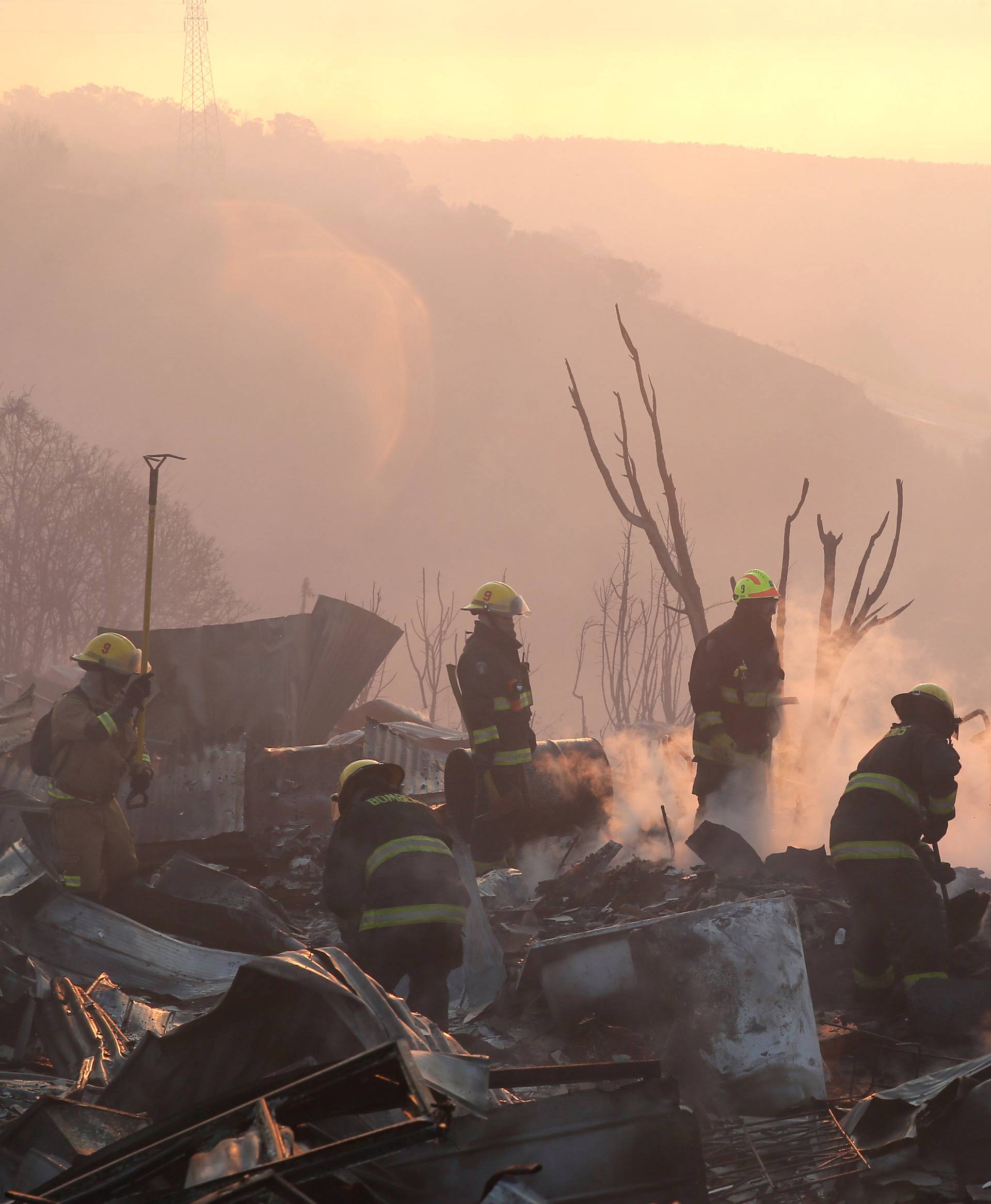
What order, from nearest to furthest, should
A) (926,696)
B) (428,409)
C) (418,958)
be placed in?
(418,958)
(926,696)
(428,409)

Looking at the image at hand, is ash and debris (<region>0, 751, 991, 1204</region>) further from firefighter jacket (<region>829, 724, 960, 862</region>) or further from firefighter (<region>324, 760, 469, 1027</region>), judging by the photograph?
firefighter jacket (<region>829, 724, 960, 862</region>)

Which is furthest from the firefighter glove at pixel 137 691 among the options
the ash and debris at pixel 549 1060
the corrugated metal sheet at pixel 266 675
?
the corrugated metal sheet at pixel 266 675

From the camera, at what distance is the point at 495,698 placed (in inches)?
301

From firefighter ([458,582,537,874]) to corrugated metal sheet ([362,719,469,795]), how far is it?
5.94ft

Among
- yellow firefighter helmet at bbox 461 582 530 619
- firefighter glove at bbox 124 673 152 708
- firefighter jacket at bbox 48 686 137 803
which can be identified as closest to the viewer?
firefighter jacket at bbox 48 686 137 803

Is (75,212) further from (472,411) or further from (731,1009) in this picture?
(731,1009)

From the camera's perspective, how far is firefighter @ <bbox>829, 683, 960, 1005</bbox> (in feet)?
17.5

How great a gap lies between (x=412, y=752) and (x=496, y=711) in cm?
231

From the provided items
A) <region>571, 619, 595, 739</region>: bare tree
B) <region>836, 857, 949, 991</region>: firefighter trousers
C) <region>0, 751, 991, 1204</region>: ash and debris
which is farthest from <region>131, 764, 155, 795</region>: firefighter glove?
<region>571, 619, 595, 739</region>: bare tree

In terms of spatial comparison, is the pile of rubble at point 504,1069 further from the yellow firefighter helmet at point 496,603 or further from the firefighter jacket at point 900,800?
the yellow firefighter helmet at point 496,603

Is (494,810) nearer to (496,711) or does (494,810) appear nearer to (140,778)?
(496,711)

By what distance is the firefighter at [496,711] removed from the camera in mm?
7637

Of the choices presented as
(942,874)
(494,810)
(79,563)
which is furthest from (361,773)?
(79,563)

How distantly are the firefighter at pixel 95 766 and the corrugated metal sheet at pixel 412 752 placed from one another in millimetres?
2971
